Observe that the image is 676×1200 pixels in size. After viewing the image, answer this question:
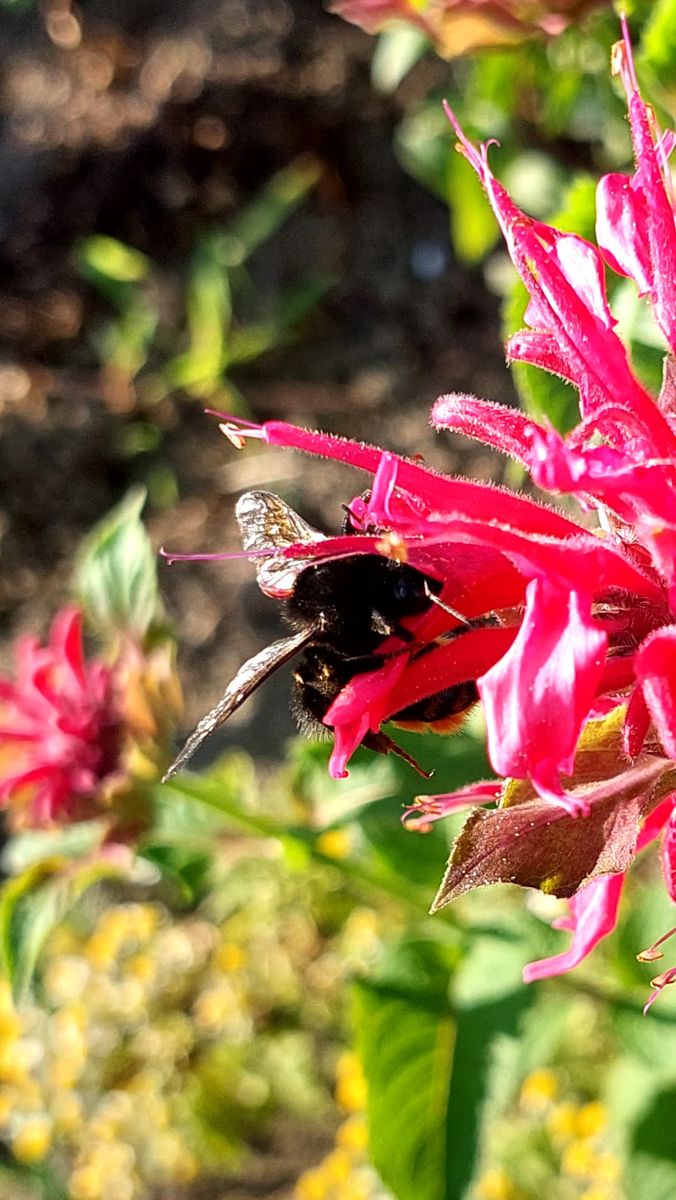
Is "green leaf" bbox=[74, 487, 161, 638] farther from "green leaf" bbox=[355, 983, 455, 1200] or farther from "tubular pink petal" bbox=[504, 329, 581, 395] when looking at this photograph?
"tubular pink petal" bbox=[504, 329, 581, 395]

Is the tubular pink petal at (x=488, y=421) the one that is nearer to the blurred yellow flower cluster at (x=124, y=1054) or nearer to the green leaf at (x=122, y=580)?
the green leaf at (x=122, y=580)

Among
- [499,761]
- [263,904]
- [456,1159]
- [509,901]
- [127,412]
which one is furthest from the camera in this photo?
[127,412]

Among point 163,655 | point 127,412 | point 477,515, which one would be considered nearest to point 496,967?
point 163,655

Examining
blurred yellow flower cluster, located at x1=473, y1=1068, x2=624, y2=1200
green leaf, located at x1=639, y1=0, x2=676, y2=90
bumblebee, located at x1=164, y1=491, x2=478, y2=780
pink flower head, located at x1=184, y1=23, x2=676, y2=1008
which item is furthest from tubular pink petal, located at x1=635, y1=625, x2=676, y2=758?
blurred yellow flower cluster, located at x1=473, y1=1068, x2=624, y2=1200

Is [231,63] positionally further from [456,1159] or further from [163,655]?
[456,1159]

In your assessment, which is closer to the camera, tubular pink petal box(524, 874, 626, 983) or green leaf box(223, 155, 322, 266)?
tubular pink petal box(524, 874, 626, 983)

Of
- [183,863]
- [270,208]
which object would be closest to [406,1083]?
[183,863]

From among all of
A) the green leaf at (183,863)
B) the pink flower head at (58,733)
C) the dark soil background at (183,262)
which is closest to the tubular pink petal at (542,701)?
the green leaf at (183,863)
